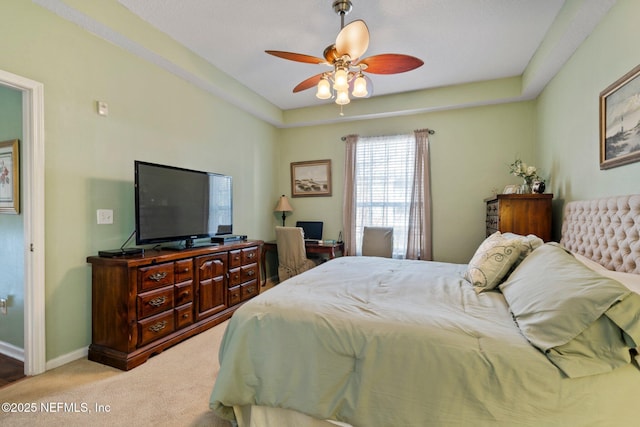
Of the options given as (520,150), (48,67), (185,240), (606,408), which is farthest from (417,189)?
(48,67)

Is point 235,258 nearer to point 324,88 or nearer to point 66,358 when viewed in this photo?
point 66,358

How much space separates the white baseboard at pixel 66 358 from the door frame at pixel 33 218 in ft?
0.22

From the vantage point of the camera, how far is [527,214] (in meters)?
2.90

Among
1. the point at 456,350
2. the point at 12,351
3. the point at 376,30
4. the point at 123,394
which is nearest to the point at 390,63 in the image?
the point at 376,30

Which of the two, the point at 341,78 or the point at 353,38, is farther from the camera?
the point at 341,78

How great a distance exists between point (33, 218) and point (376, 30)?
10.3 ft

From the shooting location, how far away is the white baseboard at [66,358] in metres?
2.12

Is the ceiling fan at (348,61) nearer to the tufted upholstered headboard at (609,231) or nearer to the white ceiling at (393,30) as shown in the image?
the white ceiling at (393,30)

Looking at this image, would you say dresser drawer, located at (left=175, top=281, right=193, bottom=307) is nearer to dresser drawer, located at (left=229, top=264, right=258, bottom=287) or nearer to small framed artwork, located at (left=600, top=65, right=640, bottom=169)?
dresser drawer, located at (left=229, top=264, right=258, bottom=287)

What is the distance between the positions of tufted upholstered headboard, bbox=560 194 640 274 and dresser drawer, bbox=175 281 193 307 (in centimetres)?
315

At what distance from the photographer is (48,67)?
2.12 m

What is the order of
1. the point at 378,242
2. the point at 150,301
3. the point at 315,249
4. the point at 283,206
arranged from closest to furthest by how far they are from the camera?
the point at 150,301, the point at 378,242, the point at 315,249, the point at 283,206

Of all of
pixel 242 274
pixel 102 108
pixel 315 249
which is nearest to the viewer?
pixel 102 108

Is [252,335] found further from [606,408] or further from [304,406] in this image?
[606,408]
